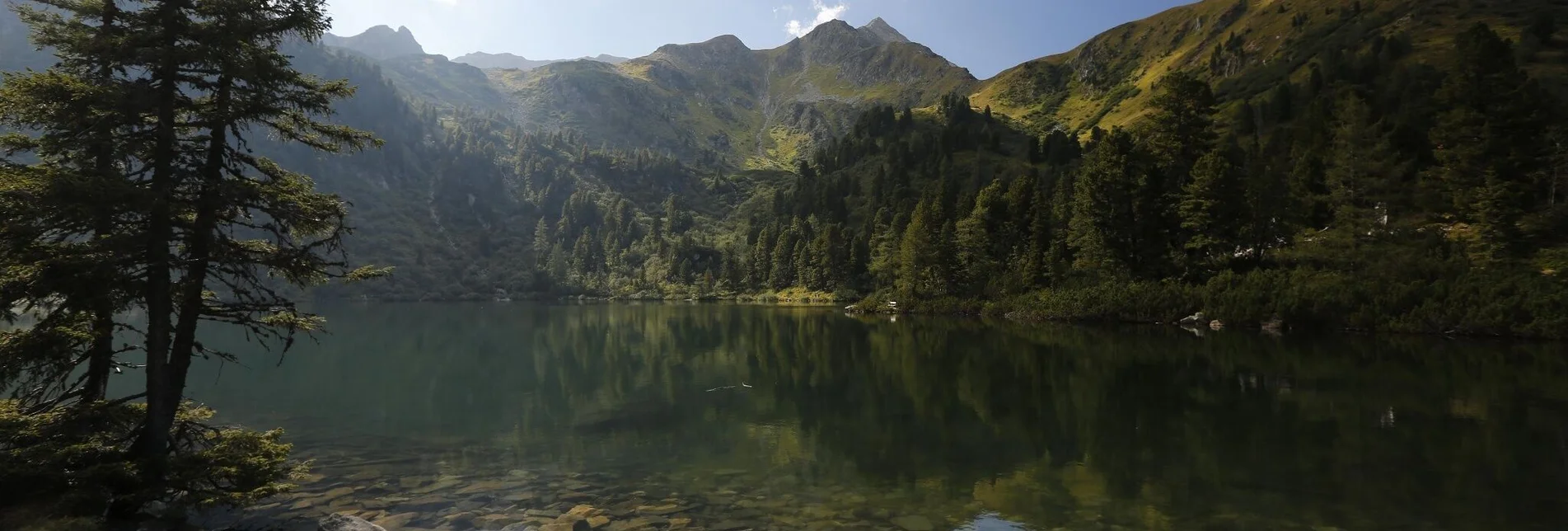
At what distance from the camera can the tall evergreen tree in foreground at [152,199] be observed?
10977 mm

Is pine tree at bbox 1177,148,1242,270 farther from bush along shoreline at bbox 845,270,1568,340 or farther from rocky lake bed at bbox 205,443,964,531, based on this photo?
rocky lake bed at bbox 205,443,964,531

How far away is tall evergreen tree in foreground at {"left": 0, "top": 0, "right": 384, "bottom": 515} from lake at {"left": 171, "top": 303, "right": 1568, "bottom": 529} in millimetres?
3562

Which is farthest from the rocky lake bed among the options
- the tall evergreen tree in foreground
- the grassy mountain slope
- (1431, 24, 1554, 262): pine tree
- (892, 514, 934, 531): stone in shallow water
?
the grassy mountain slope

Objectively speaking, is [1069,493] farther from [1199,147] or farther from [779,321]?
[1199,147]

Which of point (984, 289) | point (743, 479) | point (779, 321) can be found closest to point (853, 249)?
point (984, 289)

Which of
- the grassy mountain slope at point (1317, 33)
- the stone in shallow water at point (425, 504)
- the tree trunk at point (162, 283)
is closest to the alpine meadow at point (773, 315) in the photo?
the tree trunk at point (162, 283)

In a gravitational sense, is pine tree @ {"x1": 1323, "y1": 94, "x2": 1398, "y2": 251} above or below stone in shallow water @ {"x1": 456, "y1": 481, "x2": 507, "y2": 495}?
above

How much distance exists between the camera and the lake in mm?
13727

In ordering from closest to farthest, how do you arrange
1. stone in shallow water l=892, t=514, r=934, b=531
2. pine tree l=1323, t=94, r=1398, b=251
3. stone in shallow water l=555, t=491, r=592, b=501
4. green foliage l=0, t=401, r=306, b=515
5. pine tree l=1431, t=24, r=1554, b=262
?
green foliage l=0, t=401, r=306, b=515 → stone in shallow water l=892, t=514, r=934, b=531 → stone in shallow water l=555, t=491, r=592, b=501 → pine tree l=1431, t=24, r=1554, b=262 → pine tree l=1323, t=94, r=1398, b=251

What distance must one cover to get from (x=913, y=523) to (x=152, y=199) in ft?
46.3

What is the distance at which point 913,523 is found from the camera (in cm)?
1309

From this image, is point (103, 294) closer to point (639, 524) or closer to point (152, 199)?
point (152, 199)

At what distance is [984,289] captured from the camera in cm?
8719

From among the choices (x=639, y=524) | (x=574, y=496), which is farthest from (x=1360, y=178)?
(x=574, y=496)
